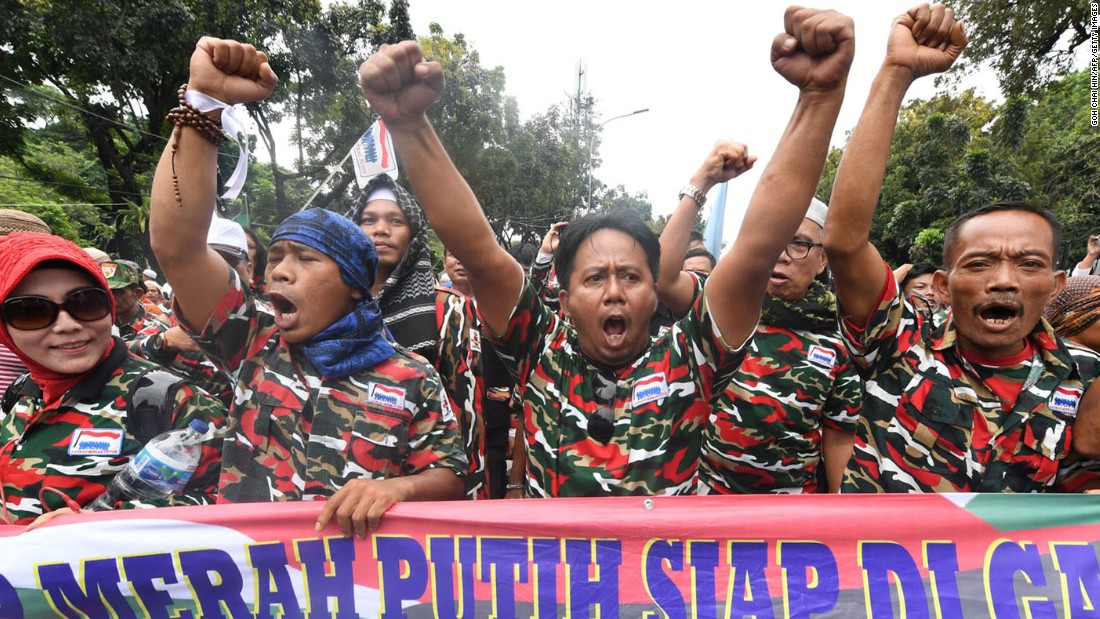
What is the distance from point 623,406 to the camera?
2.03 m

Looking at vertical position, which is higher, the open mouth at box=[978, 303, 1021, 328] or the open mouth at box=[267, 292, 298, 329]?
the open mouth at box=[267, 292, 298, 329]

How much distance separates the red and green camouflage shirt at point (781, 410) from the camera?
8.55ft

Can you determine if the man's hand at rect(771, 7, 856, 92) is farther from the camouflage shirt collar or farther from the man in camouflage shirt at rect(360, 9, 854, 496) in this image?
the camouflage shirt collar

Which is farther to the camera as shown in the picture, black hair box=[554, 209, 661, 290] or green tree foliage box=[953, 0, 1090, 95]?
green tree foliage box=[953, 0, 1090, 95]

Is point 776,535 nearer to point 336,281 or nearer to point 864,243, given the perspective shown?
point 864,243

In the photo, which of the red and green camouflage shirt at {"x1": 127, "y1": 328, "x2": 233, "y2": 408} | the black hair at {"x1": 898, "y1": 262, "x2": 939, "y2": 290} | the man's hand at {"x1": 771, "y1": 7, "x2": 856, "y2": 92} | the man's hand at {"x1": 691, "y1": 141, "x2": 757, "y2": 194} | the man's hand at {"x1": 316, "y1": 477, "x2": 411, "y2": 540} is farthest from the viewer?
the black hair at {"x1": 898, "y1": 262, "x2": 939, "y2": 290}

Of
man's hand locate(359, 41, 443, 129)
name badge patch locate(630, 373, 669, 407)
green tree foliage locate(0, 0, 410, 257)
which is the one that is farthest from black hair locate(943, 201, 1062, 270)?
green tree foliage locate(0, 0, 410, 257)

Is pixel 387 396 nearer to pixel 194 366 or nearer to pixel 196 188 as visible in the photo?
pixel 196 188

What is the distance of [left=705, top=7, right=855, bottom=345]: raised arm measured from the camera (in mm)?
1673

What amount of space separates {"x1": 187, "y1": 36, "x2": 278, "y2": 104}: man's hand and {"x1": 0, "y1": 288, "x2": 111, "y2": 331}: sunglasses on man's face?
78 cm

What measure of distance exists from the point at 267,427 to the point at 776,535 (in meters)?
1.57

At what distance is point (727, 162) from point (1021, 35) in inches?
618

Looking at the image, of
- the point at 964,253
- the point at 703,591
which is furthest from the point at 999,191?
the point at 703,591

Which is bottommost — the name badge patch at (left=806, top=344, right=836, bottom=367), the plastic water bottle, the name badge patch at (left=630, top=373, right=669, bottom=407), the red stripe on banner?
the red stripe on banner
